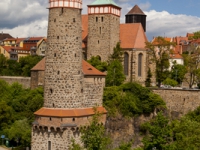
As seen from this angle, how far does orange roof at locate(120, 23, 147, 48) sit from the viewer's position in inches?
2071

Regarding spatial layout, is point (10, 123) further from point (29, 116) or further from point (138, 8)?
point (138, 8)

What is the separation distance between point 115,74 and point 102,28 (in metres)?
6.70

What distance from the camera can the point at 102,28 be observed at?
51719 millimetres

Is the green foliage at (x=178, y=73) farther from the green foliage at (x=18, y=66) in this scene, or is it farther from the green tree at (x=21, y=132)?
→ the green tree at (x=21, y=132)

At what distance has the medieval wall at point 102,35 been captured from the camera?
51.3m

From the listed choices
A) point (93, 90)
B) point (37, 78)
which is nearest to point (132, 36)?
point (37, 78)

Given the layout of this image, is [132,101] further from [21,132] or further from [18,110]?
[18,110]

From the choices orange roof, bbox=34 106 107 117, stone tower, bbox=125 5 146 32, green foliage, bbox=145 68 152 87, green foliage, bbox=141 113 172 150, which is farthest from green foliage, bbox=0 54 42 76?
green foliage, bbox=141 113 172 150

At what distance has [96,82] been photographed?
42.0m

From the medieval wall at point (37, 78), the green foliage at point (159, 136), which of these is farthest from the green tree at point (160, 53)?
the green foliage at point (159, 136)

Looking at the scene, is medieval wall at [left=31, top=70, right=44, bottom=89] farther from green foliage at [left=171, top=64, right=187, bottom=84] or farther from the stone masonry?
green foliage at [left=171, top=64, right=187, bottom=84]

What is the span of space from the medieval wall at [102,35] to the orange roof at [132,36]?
1.24 metres

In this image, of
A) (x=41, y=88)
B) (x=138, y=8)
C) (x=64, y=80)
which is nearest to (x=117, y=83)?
(x=41, y=88)

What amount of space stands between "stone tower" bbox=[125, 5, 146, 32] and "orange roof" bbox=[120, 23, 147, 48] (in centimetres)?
1429
